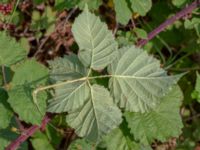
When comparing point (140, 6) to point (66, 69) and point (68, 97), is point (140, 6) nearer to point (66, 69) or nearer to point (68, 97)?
point (66, 69)

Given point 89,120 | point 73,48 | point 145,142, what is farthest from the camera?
point 73,48

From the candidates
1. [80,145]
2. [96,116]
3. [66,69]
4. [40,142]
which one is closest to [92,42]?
[66,69]

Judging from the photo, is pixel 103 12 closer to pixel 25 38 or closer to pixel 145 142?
pixel 25 38

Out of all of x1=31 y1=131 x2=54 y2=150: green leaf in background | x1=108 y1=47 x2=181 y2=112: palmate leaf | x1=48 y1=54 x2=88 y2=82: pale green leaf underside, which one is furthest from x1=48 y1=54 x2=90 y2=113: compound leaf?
x1=31 y1=131 x2=54 y2=150: green leaf in background

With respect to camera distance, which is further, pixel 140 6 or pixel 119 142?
pixel 140 6

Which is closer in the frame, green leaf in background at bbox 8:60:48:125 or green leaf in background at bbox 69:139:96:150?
green leaf in background at bbox 8:60:48:125

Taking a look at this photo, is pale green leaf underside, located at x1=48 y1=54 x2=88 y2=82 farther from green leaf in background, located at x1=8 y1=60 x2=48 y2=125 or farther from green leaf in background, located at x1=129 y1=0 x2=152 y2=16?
green leaf in background, located at x1=129 y1=0 x2=152 y2=16

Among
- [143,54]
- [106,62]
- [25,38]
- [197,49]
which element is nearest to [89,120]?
[106,62]
